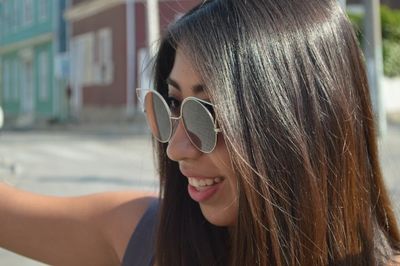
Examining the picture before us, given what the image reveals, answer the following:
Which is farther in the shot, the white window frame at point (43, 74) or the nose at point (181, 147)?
the white window frame at point (43, 74)

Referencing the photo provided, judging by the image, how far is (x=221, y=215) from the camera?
1.36 metres

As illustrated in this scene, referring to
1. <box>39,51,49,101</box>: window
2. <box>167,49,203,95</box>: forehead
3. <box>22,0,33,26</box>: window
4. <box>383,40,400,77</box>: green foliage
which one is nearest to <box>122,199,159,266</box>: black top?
<box>167,49,203,95</box>: forehead

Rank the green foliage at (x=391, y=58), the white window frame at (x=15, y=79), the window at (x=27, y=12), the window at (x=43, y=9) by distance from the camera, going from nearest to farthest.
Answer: the green foliage at (x=391, y=58) → the window at (x=43, y=9) → the window at (x=27, y=12) → the white window frame at (x=15, y=79)

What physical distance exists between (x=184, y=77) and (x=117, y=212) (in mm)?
473

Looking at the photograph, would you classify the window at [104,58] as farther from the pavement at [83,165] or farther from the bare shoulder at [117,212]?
the bare shoulder at [117,212]

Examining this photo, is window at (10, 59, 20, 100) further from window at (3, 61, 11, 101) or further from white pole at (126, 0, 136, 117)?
white pole at (126, 0, 136, 117)

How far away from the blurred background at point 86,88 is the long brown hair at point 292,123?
Answer: 1.44 feet

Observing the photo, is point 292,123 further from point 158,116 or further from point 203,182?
point 158,116

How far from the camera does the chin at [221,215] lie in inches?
52.9

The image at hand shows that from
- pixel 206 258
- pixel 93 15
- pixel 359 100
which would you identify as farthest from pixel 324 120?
pixel 93 15

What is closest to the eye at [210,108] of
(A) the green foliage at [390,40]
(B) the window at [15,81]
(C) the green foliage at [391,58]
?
(A) the green foliage at [390,40]

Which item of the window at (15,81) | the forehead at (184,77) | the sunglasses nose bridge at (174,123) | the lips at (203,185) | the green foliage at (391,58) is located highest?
the window at (15,81)

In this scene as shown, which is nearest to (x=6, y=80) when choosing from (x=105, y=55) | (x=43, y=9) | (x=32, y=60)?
(x=32, y=60)

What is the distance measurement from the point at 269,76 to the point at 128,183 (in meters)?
7.15
